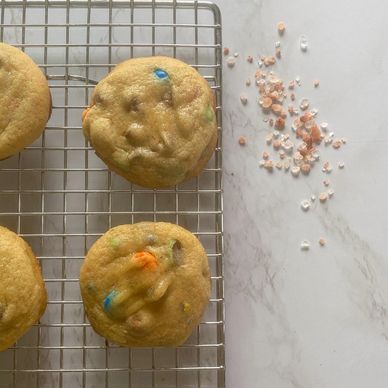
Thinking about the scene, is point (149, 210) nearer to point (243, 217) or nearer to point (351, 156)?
point (243, 217)

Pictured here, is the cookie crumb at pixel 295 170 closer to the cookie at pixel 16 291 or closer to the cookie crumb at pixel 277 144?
the cookie crumb at pixel 277 144

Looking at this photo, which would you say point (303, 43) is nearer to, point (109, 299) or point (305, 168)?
point (305, 168)

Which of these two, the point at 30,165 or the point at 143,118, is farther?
the point at 30,165

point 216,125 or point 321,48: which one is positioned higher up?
point 321,48

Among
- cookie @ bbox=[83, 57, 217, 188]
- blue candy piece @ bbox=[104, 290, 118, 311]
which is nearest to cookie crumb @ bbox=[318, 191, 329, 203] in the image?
cookie @ bbox=[83, 57, 217, 188]

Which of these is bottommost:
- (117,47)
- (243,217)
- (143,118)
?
(243,217)

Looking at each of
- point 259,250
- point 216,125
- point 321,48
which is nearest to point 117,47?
point 216,125

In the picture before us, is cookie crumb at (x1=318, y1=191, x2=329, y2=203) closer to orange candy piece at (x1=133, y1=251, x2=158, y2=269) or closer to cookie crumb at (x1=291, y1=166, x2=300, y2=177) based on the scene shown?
cookie crumb at (x1=291, y1=166, x2=300, y2=177)
